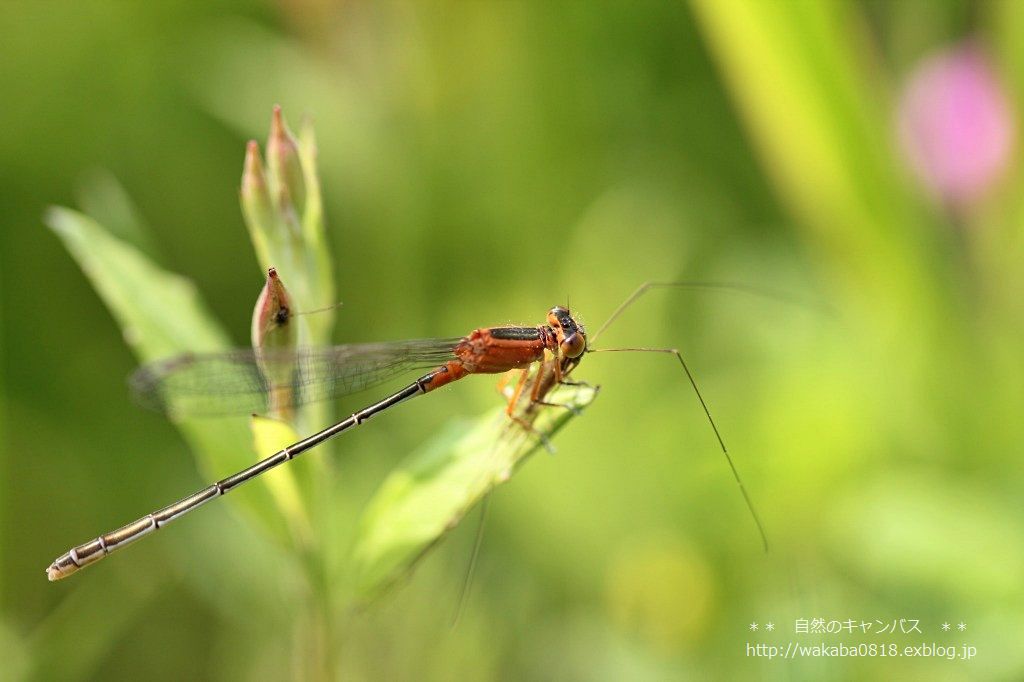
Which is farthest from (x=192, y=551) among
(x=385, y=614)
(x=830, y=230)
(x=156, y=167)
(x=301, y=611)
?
(x=830, y=230)

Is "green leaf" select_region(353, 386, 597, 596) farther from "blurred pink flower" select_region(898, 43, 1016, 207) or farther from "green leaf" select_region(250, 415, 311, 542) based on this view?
"blurred pink flower" select_region(898, 43, 1016, 207)

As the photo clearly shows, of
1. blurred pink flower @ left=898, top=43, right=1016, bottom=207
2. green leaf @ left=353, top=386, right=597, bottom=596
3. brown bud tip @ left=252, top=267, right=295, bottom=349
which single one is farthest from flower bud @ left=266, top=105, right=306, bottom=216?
blurred pink flower @ left=898, top=43, right=1016, bottom=207

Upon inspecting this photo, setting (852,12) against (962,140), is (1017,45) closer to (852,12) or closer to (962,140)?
(962,140)

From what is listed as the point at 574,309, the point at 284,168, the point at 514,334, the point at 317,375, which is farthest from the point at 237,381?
the point at 574,309

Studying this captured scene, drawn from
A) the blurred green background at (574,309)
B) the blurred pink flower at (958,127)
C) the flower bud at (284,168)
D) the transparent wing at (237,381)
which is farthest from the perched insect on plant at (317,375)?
the blurred pink flower at (958,127)

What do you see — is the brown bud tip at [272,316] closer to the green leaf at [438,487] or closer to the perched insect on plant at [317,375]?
the perched insect on plant at [317,375]
